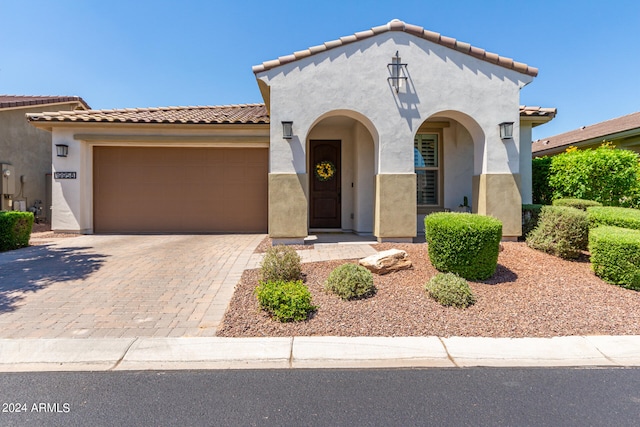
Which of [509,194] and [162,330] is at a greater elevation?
[509,194]

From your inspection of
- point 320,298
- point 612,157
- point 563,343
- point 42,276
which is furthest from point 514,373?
point 612,157

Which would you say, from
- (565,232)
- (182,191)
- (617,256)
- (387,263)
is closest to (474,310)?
(387,263)

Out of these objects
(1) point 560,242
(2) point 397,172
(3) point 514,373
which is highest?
(2) point 397,172

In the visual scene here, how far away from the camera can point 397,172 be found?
26.6 feet

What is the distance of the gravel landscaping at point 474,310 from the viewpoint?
4.07 metres

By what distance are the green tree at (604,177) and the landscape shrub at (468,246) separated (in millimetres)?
4861

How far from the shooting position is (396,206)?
26.6 ft

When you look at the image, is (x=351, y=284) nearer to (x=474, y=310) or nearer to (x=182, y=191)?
(x=474, y=310)

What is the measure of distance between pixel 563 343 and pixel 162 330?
4.60 m

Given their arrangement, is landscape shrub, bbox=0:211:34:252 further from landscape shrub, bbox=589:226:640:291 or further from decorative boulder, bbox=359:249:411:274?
landscape shrub, bbox=589:226:640:291

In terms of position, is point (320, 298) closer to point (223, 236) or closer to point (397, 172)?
point (397, 172)

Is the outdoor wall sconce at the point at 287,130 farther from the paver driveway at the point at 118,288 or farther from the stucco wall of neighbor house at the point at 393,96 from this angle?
the paver driveway at the point at 118,288

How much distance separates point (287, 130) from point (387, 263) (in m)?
3.89

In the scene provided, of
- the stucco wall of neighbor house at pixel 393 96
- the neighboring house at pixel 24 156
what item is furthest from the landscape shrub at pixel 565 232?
the neighboring house at pixel 24 156
